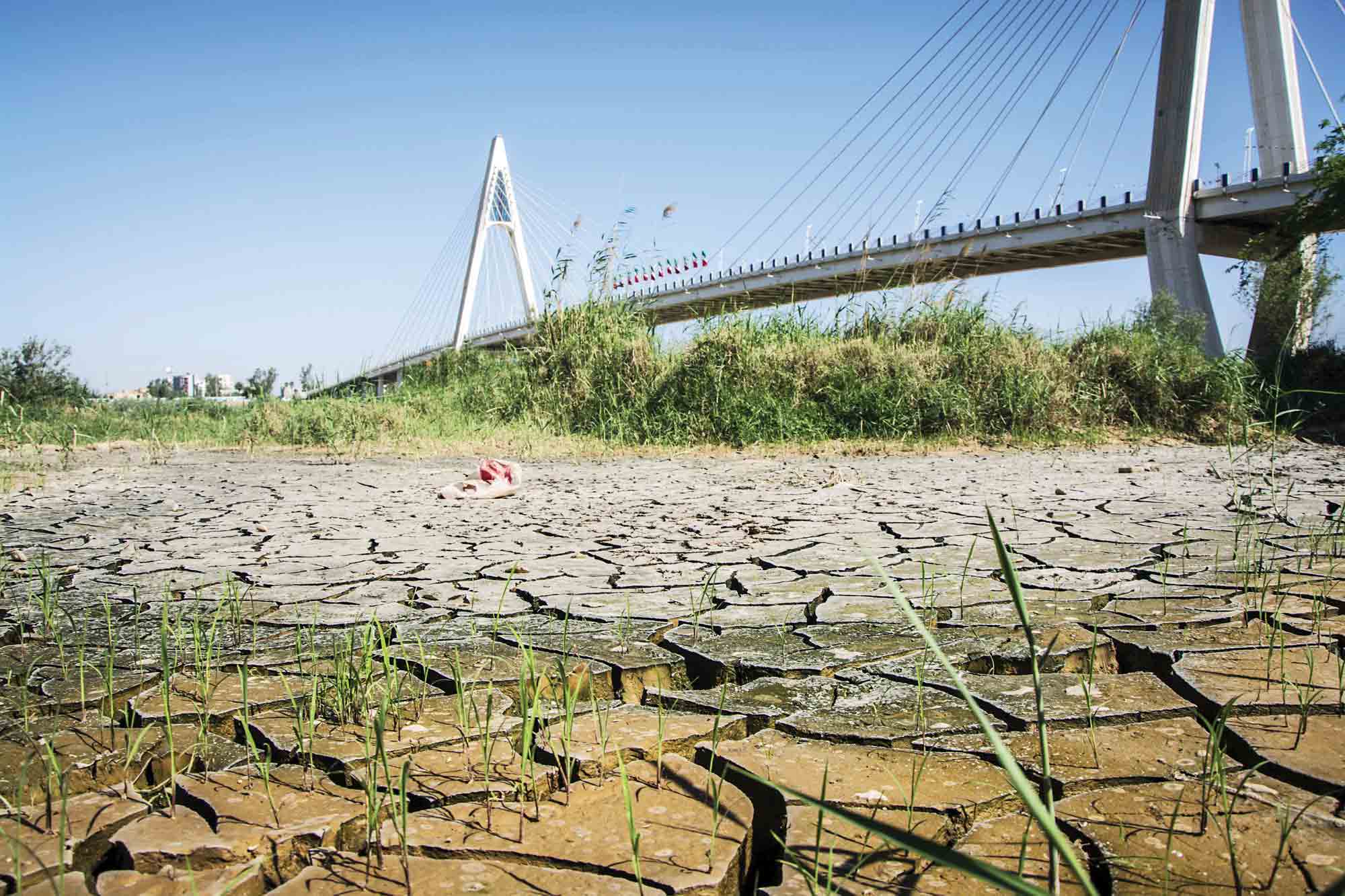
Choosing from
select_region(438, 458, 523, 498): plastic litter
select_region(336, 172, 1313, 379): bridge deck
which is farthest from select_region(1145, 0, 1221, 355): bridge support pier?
select_region(438, 458, 523, 498): plastic litter

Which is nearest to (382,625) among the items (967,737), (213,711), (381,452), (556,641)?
(556,641)

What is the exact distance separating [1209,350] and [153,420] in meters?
17.7

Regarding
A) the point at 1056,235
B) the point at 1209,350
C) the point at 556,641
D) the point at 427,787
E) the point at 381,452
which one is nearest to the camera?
the point at 427,787

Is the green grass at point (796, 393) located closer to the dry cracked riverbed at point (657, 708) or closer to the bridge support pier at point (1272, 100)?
the dry cracked riverbed at point (657, 708)

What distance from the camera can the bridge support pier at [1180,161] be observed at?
1680 cm

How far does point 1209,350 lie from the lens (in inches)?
690

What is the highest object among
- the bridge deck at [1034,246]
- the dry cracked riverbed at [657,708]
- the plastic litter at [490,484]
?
the bridge deck at [1034,246]

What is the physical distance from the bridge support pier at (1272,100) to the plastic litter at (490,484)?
50.7 ft

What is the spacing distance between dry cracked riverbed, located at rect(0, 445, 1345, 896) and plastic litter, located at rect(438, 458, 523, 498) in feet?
3.51

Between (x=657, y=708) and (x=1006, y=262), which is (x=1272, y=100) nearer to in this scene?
(x=1006, y=262)

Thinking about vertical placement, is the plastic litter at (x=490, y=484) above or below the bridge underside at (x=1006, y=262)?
below

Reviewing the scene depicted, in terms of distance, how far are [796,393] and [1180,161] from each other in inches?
595

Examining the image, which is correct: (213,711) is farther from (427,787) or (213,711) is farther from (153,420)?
(153,420)

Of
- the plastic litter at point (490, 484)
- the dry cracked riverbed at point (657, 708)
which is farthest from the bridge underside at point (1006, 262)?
the dry cracked riverbed at point (657, 708)
